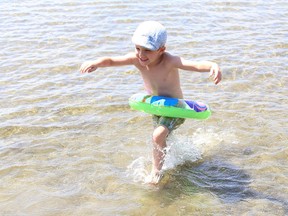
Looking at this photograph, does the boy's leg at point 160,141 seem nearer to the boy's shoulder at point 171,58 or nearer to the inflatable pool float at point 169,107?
the inflatable pool float at point 169,107

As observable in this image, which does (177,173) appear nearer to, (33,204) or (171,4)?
(33,204)

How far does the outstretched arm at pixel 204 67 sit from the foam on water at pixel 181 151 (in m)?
0.94

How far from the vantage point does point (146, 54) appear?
464cm

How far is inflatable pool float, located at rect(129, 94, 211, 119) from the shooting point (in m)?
4.81

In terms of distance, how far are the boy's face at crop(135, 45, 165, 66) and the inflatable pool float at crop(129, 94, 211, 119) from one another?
1.35ft

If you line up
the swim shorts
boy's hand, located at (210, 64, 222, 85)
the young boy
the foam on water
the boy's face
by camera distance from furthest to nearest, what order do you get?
the foam on water → the swim shorts → the boy's face → the young boy → boy's hand, located at (210, 64, 222, 85)

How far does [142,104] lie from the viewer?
4.96 metres

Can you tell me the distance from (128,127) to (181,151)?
0.98 metres

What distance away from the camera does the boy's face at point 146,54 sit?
15.2ft

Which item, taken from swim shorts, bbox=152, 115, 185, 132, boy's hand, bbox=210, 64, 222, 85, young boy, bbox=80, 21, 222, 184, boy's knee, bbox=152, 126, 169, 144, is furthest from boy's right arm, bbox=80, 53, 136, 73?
boy's hand, bbox=210, 64, 222, 85

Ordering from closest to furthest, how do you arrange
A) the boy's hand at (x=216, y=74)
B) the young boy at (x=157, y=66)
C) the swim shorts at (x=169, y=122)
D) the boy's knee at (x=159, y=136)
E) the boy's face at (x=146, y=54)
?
the boy's hand at (x=216, y=74), the young boy at (x=157, y=66), the boy's face at (x=146, y=54), the boy's knee at (x=159, y=136), the swim shorts at (x=169, y=122)

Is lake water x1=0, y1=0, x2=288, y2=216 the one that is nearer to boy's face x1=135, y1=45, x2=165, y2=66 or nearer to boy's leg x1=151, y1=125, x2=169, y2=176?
boy's leg x1=151, y1=125, x2=169, y2=176

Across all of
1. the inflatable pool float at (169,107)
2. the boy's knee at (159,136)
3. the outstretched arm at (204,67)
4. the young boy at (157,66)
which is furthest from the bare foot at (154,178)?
the outstretched arm at (204,67)

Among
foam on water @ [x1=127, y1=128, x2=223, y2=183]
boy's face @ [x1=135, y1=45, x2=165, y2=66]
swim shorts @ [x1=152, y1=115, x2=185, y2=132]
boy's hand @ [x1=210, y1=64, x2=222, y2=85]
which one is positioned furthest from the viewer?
foam on water @ [x1=127, y1=128, x2=223, y2=183]
